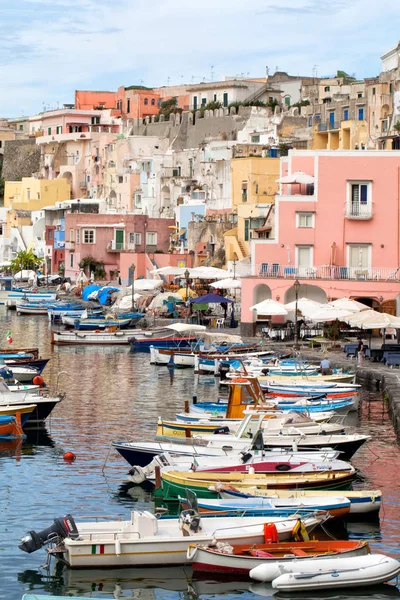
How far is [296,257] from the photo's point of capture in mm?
52656

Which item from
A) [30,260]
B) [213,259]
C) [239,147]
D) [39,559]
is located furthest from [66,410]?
[30,260]

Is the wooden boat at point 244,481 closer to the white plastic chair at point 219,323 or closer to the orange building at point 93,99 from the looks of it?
the white plastic chair at point 219,323

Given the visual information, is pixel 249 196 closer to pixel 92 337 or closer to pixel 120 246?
pixel 120 246

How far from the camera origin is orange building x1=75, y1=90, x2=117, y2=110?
137 metres

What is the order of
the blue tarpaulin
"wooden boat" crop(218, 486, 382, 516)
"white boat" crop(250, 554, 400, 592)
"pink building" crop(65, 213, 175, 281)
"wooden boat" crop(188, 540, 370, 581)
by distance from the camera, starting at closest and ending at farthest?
"white boat" crop(250, 554, 400, 592), "wooden boat" crop(188, 540, 370, 581), "wooden boat" crop(218, 486, 382, 516), the blue tarpaulin, "pink building" crop(65, 213, 175, 281)

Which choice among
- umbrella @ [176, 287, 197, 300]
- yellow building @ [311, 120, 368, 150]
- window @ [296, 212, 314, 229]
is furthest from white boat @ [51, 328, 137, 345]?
yellow building @ [311, 120, 368, 150]

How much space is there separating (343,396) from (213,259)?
4531 centimetres

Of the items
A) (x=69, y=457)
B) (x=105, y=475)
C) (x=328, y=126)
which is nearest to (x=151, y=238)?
(x=328, y=126)

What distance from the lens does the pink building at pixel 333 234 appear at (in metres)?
51.2

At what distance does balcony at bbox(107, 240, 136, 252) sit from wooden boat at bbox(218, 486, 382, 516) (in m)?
69.2

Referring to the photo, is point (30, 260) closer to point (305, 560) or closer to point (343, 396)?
point (343, 396)

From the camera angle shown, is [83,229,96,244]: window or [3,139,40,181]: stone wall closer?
[83,229,96,244]: window

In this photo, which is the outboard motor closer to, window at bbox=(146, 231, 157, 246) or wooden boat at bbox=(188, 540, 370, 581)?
wooden boat at bbox=(188, 540, 370, 581)

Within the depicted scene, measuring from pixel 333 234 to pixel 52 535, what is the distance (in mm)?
34523
